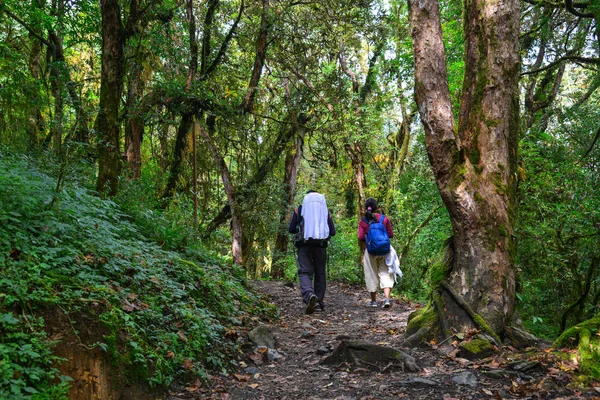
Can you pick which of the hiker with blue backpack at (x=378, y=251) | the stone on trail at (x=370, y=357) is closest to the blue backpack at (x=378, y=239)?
the hiker with blue backpack at (x=378, y=251)

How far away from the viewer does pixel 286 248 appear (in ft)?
64.2

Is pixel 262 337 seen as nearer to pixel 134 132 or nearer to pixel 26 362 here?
pixel 26 362

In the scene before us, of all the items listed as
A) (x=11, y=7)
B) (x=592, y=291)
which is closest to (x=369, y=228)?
(x=592, y=291)

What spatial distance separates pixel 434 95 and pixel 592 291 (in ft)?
19.9

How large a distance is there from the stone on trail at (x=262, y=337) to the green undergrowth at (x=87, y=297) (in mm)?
329

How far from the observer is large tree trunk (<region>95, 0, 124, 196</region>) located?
6.99 metres

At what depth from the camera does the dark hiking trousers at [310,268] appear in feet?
28.4

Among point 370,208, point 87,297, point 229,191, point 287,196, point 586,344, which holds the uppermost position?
point 287,196

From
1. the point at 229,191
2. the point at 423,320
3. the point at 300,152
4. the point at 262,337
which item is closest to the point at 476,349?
the point at 423,320

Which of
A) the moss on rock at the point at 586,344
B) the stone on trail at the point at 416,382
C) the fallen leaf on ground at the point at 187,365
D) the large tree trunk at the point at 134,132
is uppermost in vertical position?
the large tree trunk at the point at 134,132

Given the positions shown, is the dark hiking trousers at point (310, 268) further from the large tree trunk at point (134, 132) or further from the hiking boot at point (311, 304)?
the large tree trunk at point (134, 132)

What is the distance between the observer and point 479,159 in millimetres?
5641

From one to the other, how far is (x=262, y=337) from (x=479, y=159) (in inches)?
142

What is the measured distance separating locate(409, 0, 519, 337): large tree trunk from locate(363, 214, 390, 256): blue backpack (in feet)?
9.34
